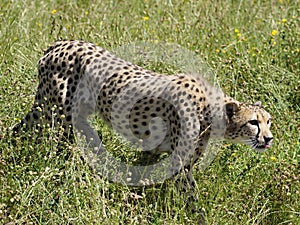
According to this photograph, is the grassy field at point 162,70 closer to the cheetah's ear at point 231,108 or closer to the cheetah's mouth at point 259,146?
the cheetah's mouth at point 259,146

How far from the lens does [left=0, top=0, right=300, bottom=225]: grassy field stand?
407 centimetres

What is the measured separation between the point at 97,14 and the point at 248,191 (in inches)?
107

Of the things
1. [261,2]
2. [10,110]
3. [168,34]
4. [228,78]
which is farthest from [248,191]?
[261,2]

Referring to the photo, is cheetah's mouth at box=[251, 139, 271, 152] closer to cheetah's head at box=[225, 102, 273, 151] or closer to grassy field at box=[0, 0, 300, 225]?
cheetah's head at box=[225, 102, 273, 151]

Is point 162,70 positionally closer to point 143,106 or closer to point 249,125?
point 143,106

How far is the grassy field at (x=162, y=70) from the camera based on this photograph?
407cm

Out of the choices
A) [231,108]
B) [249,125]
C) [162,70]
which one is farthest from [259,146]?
[162,70]

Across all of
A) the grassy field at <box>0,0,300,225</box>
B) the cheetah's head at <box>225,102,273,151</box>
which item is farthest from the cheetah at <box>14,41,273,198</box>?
the grassy field at <box>0,0,300,225</box>

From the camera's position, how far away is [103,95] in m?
4.90

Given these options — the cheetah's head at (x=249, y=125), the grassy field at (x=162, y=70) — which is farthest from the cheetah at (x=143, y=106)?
the grassy field at (x=162, y=70)

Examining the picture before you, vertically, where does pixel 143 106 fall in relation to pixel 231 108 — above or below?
below

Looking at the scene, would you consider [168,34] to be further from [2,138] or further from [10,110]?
[2,138]

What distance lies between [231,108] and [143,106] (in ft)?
1.87

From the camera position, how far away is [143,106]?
4.79 metres
